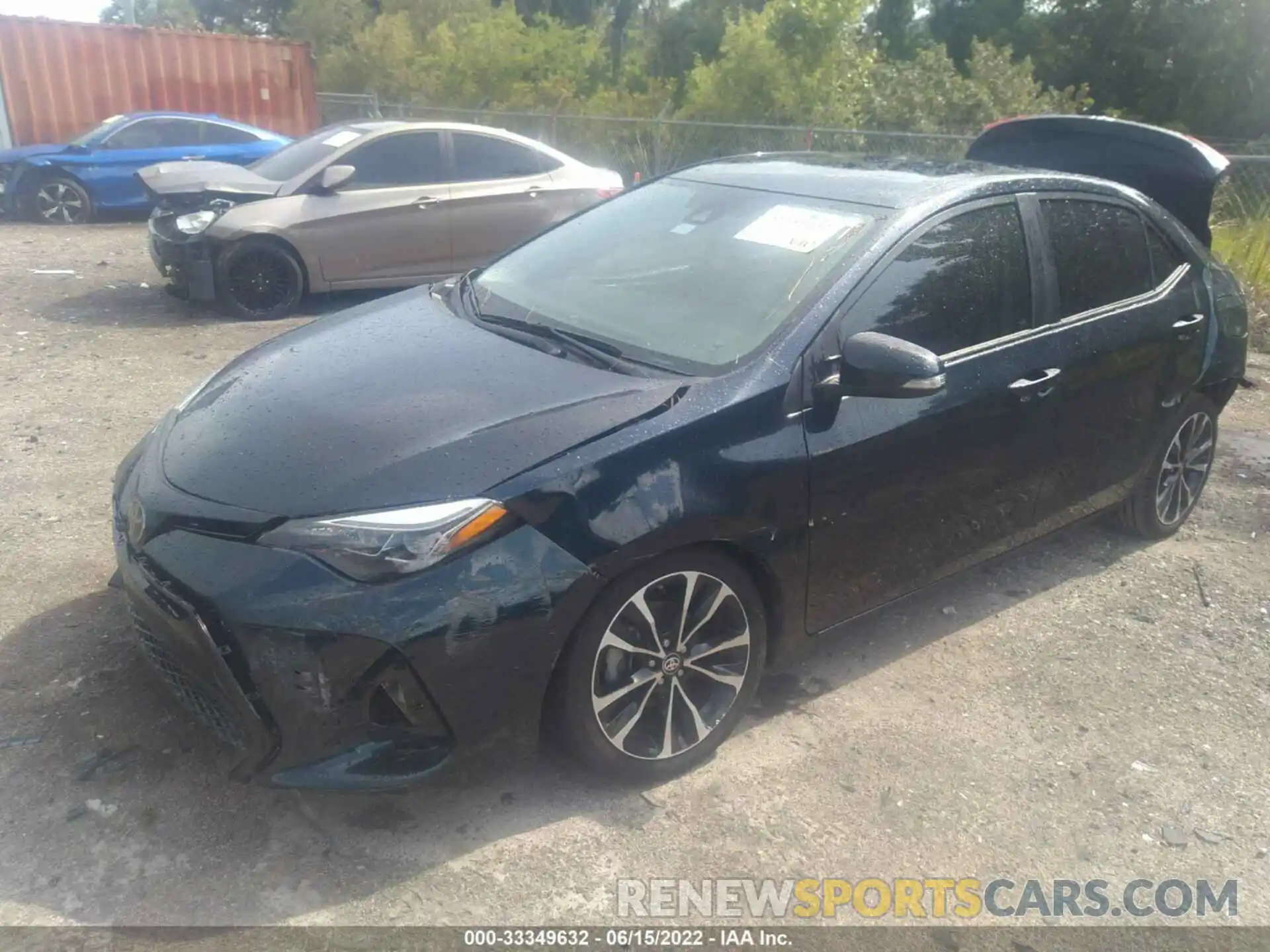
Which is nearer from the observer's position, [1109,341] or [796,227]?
[796,227]

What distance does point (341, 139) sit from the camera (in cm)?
904

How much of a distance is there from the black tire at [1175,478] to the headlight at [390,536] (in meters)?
3.30

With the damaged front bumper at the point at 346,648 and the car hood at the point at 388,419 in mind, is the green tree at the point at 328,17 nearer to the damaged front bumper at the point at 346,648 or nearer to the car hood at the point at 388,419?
the car hood at the point at 388,419

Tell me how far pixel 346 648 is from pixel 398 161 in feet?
23.0

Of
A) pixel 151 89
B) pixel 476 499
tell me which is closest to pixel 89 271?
pixel 151 89

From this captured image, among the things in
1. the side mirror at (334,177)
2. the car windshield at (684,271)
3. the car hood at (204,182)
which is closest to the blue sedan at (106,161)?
the car hood at (204,182)

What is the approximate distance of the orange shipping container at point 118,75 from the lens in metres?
15.7

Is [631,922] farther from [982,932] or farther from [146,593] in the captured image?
[146,593]

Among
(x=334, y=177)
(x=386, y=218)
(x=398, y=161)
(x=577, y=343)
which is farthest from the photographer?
(x=398, y=161)

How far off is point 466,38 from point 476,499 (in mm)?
22524

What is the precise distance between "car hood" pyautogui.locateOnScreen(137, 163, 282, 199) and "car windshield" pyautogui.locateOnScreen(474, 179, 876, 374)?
505 cm

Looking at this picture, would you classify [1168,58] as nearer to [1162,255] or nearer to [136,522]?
[1162,255]

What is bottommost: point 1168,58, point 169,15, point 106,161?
point 106,161

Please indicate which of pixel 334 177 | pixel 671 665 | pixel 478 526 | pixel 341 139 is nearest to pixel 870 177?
pixel 671 665
